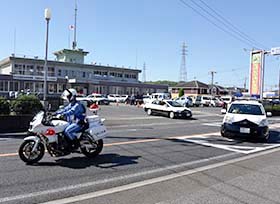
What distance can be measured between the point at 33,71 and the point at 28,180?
213 feet

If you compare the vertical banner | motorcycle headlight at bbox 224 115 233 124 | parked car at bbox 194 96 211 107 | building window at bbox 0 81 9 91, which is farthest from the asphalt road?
building window at bbox 0 81 9 91

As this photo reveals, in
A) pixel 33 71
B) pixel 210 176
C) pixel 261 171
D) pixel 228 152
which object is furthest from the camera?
pixel 33 71

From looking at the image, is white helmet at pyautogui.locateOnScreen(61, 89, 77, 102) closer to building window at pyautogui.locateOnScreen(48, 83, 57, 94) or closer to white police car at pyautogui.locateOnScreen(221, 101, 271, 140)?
white police car at pyautogui.locateOnScreen(221, 101, 271, 140)

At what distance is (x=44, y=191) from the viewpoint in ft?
21.2

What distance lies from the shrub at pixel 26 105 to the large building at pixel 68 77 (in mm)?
39990

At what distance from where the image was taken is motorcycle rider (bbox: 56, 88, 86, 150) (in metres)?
8.92

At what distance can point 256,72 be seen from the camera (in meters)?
44.4

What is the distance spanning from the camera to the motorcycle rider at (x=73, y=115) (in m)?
8.92

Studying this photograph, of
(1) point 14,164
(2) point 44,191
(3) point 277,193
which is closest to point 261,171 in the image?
(3) point 277,193

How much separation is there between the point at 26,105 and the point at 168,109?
15324 millimetres

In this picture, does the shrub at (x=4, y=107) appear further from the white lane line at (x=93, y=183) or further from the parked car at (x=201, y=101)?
the parked car at (x=201, y=101)

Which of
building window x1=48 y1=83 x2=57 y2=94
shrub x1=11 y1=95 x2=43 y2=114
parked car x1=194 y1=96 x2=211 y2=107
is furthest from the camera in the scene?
building window x1=48 y1=83 x2=57 y2=94

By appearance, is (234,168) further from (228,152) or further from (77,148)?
(77,148)

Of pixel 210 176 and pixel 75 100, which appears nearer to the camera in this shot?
pixel 210 176
